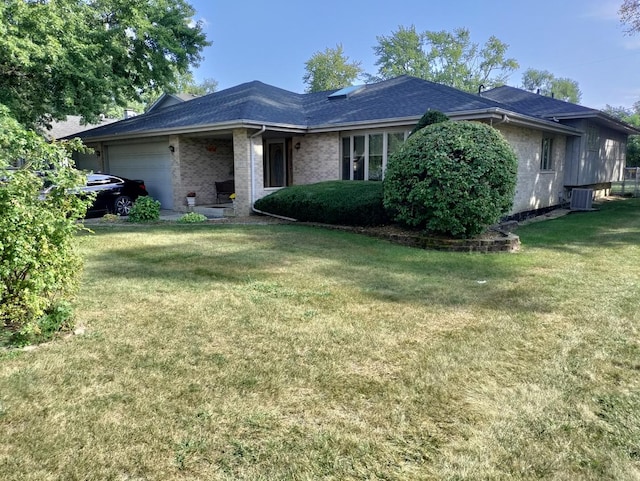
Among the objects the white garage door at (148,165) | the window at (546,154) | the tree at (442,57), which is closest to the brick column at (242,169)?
the white garage door at (148,165)

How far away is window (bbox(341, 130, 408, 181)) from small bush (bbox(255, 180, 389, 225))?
6.02ft

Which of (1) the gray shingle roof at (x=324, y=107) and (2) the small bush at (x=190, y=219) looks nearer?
(2) the small bush at (x=190, y=219)

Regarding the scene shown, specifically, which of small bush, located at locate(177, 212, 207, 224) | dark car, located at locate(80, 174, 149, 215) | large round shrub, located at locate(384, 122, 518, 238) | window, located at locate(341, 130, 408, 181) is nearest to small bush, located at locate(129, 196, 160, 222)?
small bush, located at locate(177, 212, 207, 224)

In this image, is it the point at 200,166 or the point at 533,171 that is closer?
the point at 533,171

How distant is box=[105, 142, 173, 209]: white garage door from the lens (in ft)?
50.3

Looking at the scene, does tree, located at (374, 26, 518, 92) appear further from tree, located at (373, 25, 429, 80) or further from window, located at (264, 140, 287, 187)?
window, located at (264, 140, 287, 187)

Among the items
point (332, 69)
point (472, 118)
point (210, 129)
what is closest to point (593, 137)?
point (472, 118)

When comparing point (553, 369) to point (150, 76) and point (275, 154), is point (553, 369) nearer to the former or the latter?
point (275, 154)

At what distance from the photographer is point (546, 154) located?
15039mm

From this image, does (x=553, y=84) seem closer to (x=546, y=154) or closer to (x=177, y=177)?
(x=546, y=154)

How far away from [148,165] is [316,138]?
6.33 meters

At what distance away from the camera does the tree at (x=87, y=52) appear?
39.3 ft

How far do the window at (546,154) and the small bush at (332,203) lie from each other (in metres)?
7.01

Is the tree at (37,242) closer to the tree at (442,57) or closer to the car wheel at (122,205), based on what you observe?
the car wheel at (122,205)
